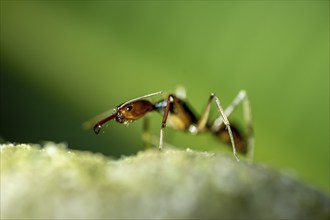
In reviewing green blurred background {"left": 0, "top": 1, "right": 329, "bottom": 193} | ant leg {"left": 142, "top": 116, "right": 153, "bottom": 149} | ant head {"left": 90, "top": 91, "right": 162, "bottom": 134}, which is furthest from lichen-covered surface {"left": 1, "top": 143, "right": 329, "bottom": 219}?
green blurred background {"left": 0, "top": 1, "right": 329, "bottom": 193}

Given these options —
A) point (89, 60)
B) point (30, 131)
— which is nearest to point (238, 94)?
point (89, 60)

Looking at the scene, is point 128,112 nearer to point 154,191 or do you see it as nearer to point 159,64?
point 159,64

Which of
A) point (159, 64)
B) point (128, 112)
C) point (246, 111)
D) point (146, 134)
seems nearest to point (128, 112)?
point (128, 112)

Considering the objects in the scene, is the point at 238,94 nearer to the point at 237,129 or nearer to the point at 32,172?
the point at 237,129

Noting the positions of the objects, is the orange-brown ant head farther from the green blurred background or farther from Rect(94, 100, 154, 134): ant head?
the green blurred background

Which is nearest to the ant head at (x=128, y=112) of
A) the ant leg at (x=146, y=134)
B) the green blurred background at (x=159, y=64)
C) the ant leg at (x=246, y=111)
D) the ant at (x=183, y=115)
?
the ant at (x=183, y=115)

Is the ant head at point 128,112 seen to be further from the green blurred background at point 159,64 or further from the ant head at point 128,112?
the green blurred background at point 159,64
